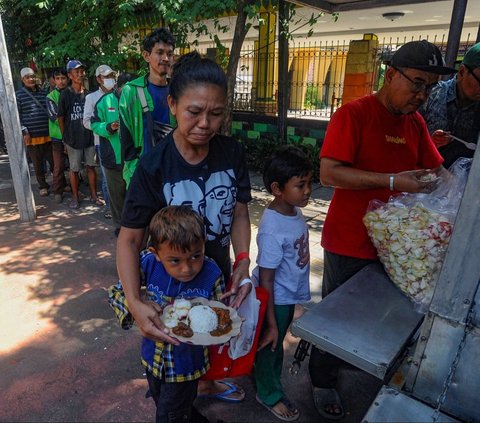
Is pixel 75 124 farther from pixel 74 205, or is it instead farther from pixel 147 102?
pixel 147 102

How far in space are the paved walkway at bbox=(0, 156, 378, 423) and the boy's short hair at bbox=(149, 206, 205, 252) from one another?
1.24m

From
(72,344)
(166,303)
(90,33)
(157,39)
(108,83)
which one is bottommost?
(72,344)

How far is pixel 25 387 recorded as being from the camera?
7.64 ft

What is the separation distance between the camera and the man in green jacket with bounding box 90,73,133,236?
3874 mm

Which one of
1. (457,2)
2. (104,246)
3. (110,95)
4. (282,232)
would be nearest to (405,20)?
(457,2)

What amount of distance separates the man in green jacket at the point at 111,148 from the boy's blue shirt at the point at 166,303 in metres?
2.32

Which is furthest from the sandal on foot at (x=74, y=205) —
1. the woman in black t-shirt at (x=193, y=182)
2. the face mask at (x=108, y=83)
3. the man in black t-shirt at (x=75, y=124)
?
the woman in black t-shirt at (x=193, y=182)

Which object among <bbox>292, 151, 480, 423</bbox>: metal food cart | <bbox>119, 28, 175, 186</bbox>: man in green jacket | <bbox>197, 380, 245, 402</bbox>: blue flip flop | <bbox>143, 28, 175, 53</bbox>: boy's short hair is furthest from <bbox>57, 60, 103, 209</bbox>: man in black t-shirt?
<bbox>292, 151, 480, 423</bbox>: metal food cart

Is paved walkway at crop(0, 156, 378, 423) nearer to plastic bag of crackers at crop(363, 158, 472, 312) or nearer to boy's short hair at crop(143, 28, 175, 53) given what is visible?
plastic bag of crackers at crop(363, 158, 472, 312)

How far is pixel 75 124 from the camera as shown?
17.4 ft

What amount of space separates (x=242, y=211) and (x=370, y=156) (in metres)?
0.68

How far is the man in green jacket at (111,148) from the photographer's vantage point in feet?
12.7

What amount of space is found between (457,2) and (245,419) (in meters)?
4.33

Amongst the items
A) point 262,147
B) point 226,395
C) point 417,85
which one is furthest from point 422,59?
point 262,147
